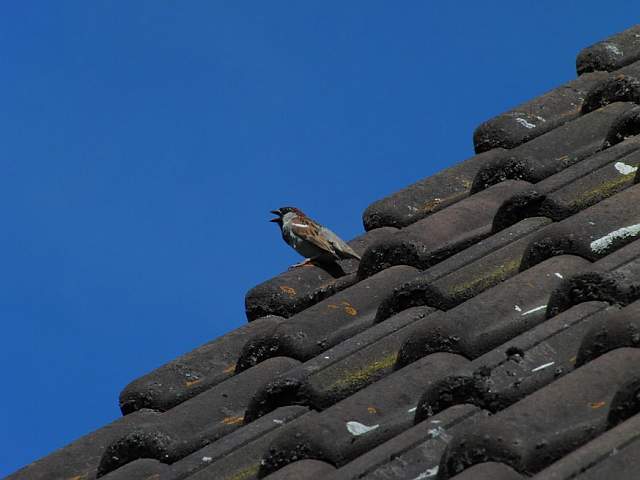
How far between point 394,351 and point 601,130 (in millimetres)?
1584

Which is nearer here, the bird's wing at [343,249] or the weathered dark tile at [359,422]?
the weathered dark tile at [359,422]

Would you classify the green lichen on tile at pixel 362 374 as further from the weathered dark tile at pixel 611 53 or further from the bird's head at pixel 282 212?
the bird's head at pixel 282 212

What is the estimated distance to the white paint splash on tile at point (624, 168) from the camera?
4.56m

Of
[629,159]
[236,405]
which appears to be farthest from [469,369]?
[629,159]

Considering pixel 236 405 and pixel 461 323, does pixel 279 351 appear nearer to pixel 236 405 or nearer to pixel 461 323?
pixel 236 405

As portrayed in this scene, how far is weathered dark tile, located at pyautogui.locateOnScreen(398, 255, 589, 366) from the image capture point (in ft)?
12.3

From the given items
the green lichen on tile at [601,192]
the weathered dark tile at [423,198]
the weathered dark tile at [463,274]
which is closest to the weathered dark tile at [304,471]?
the weathered dark tile at [463,274]

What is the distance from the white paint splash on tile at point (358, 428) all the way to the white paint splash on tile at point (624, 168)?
57.3 inches

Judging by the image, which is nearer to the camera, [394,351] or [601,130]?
[394,351]

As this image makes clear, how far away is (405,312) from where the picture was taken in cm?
427

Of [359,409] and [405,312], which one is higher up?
[405,312]

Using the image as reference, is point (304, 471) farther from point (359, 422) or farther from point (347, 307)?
point (347, 307)

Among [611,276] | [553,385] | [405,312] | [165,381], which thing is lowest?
[553,385]

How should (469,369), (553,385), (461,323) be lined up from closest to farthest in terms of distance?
(553,385) < (469,369) < (461,323)
